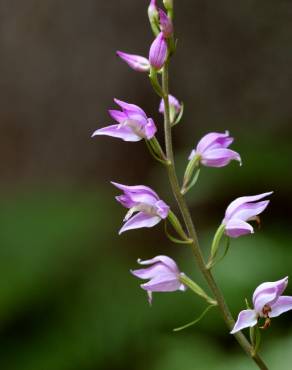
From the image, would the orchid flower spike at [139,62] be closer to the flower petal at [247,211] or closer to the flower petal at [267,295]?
the flower petal at [247,211]

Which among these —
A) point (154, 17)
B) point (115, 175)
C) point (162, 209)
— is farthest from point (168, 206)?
point (115, 175)

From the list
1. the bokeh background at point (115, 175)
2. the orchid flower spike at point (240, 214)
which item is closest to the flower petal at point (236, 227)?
the orchid flower spike at point (240, 214)

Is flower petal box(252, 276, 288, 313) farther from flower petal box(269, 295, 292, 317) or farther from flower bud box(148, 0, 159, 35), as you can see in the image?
flower bud box(148, 0, 159, 35)

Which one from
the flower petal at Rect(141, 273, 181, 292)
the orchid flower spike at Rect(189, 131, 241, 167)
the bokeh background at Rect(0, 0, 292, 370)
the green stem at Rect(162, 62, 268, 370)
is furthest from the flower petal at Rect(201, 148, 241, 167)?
the bokeh background at Rect(0, 0, 292, 370)

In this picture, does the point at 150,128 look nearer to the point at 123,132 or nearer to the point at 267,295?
the point at 123,132

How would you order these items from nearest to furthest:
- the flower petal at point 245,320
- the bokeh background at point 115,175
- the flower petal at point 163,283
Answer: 1. the flower petal at point 245,320
2. the flower petal at point 163,283
3. the bokeh background at point 115,175
